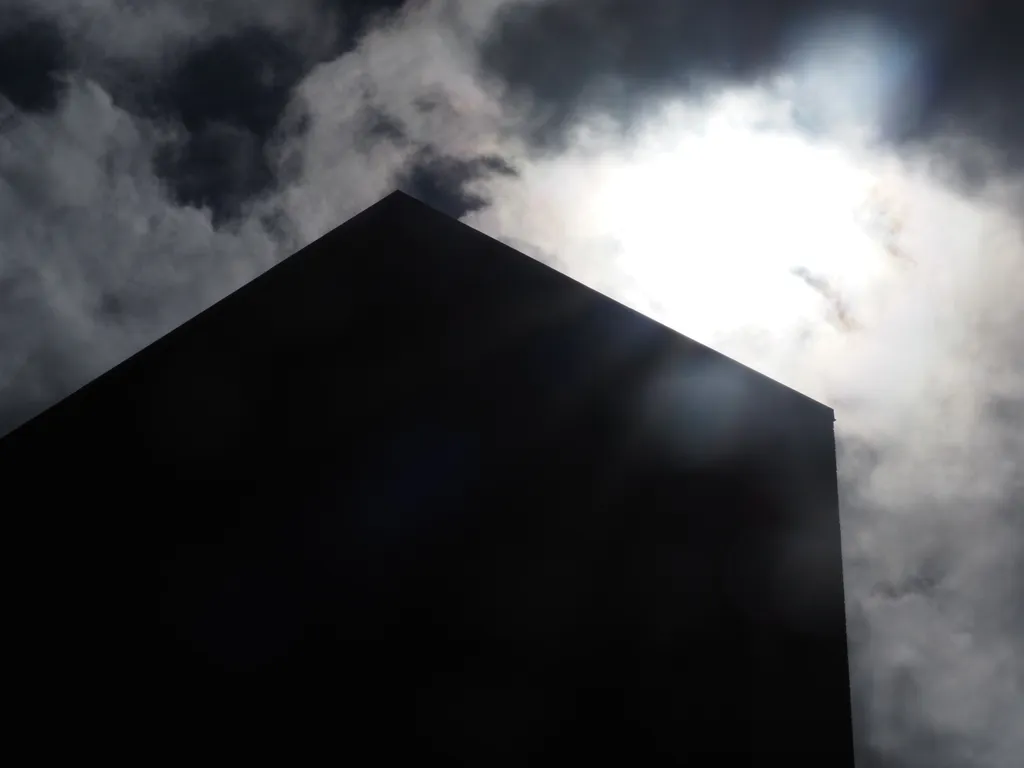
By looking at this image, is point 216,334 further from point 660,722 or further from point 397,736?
point 660,722

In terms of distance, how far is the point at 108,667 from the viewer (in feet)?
12.6

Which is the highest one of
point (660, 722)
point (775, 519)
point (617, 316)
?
point (617, 316)

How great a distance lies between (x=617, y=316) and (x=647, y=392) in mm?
598

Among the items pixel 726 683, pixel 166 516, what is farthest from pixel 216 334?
pixel 726 683

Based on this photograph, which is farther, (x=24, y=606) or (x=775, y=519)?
(x=775, y=519)

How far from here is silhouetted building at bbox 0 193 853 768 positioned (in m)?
3.84

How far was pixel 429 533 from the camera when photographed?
4.38m

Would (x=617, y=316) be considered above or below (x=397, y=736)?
above

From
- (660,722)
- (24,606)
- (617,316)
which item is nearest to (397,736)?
(660,722)

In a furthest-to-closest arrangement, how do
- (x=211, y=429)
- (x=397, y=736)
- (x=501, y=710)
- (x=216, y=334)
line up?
(x=216, y=334) < (x=211, y=429) < (x=501, y=710) < (x=397, y=736)

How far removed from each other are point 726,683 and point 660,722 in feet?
1.71

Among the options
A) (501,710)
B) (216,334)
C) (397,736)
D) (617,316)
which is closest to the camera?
(397,736)

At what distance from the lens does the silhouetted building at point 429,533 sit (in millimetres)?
3842

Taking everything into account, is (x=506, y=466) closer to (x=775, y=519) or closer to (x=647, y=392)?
(x=647, y=392)
